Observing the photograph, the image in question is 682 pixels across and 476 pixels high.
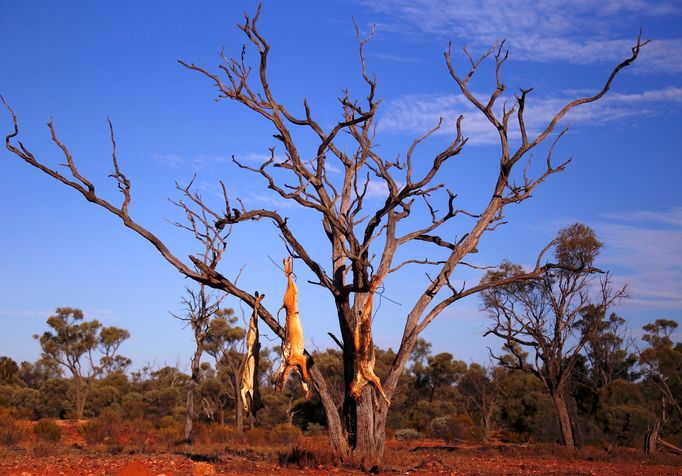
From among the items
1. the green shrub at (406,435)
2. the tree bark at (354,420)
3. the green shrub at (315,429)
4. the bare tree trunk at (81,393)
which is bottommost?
the tree bark at (354,420)

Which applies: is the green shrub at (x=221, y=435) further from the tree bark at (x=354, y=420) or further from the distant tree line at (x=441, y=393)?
the tree bark at (x=354, y=420)

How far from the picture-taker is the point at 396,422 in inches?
1540

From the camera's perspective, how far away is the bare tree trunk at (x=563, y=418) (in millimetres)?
24938

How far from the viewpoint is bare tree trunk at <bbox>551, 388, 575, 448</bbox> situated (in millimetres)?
24938

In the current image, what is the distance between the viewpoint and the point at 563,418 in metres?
25.2

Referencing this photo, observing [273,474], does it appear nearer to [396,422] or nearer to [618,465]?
[618,465]

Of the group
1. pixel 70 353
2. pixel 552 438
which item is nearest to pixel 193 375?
pixel 552 438

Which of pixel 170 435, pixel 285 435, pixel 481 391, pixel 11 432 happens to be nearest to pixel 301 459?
pixel 11 432

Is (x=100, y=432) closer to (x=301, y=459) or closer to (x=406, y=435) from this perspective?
(x=301, y=459)

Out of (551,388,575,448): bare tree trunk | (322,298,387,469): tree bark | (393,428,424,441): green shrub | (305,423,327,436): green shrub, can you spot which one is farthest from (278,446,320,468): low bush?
(305,423,327,436): green shrub

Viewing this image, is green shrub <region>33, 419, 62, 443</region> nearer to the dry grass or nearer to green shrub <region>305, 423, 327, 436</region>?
the dry grass

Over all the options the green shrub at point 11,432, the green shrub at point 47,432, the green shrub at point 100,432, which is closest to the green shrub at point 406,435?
the green shrub at point 100,432

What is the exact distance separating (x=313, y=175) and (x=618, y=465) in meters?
10.4

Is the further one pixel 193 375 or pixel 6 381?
pixel 6 381
